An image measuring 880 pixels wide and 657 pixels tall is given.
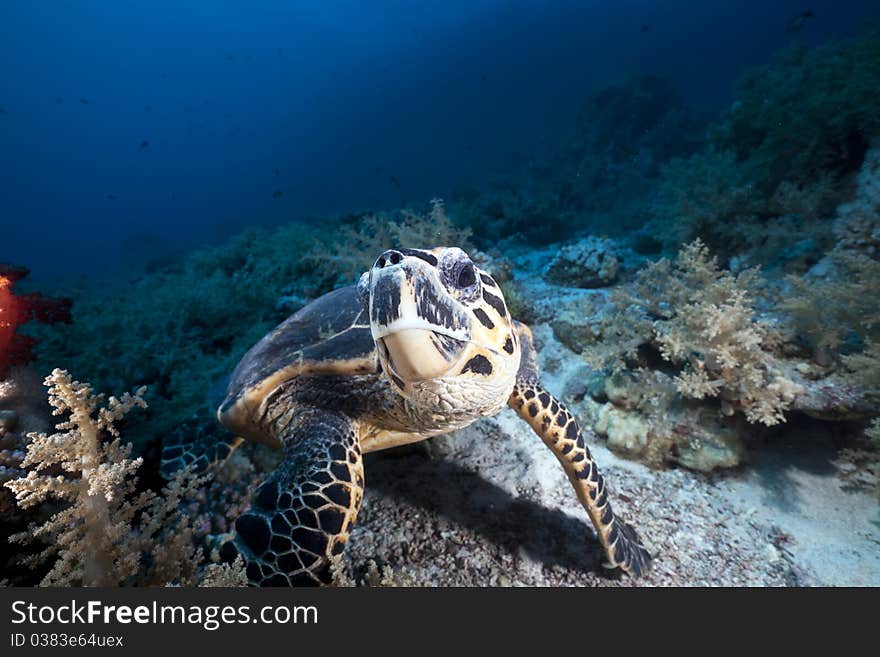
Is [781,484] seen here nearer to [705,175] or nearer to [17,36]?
[705,175]

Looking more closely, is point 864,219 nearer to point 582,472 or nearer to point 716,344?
point 716,344

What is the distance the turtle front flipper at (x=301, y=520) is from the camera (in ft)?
4.90

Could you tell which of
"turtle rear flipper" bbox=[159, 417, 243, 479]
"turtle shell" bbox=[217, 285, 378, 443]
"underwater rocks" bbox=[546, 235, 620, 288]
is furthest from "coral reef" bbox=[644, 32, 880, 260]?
"turtle rear flipper" bbox=[159, 417, 243, 479]

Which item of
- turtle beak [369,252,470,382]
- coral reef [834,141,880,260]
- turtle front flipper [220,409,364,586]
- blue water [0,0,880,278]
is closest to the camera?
turtle beak [369,252,470,382]

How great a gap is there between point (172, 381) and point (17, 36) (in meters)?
131

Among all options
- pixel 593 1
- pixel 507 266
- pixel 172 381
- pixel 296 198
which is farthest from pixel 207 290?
pixel 593 1

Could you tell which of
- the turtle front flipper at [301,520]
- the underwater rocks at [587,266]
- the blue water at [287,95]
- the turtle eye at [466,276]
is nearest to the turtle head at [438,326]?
the turtle eye at [466,276]

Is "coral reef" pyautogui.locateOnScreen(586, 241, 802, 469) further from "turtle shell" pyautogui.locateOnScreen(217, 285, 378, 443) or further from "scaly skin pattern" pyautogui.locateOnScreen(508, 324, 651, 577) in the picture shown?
"turtle shell" pyautogui.locateOnScreen(217, 285, 378, 443)

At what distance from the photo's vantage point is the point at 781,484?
2201 mm

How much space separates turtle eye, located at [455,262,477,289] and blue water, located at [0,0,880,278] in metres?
22.1

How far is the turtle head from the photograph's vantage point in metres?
1.03

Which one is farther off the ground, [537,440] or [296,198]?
[296,198]

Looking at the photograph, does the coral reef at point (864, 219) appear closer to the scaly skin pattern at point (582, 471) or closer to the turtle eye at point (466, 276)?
the scaly skin pattern at point (582, 471)

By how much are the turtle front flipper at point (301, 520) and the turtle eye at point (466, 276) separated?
102 centimetres
